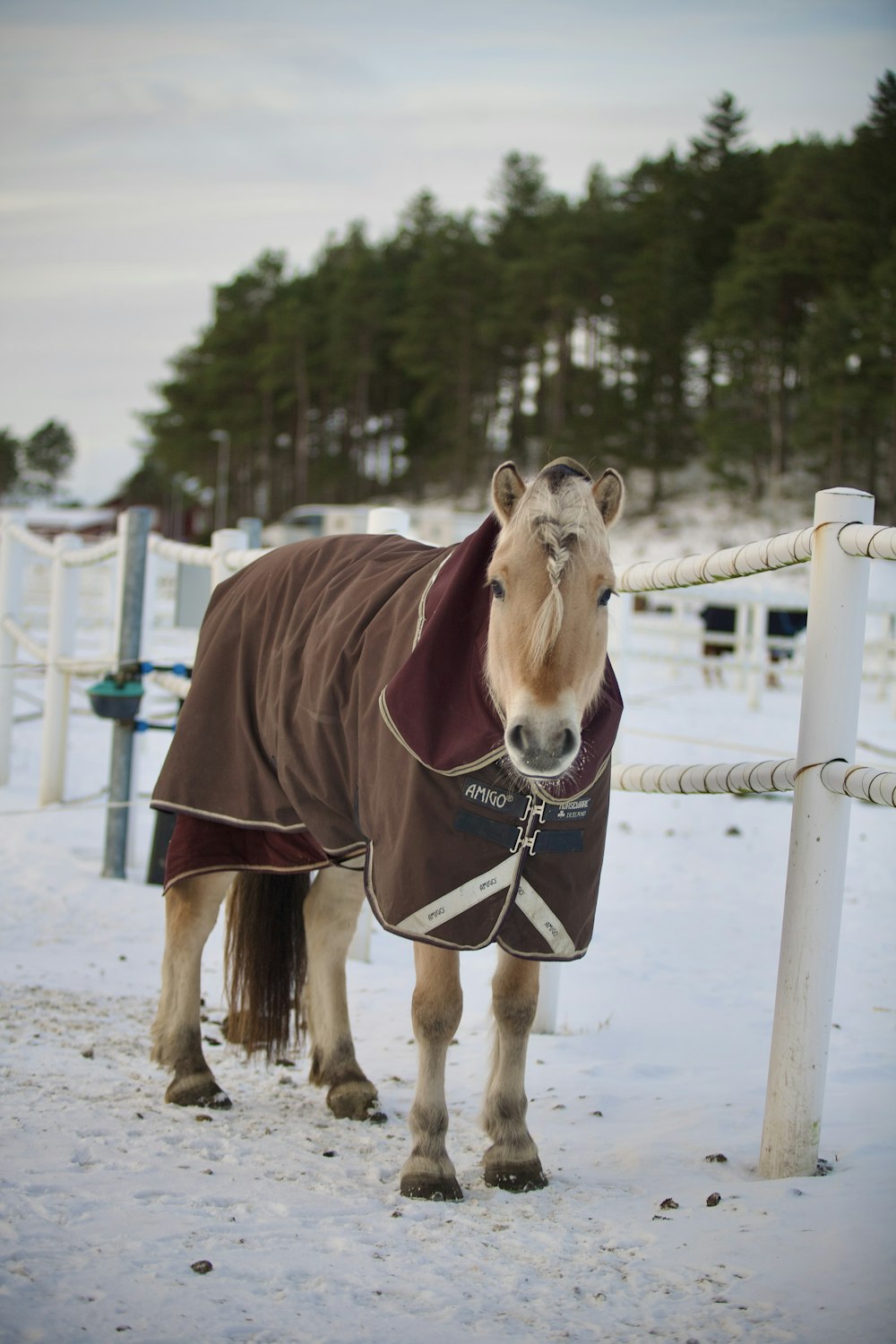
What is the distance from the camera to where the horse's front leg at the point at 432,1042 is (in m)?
2.63

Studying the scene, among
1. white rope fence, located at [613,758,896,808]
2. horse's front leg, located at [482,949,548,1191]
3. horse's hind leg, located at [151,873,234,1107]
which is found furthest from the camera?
horse's hind leg, located at [151,873,234,1107]

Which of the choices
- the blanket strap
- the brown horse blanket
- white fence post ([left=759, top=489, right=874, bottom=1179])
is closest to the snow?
white fence post ([left=759, top=489, right=874, bottom=1179])

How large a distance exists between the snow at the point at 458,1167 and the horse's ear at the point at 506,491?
5.42 feet

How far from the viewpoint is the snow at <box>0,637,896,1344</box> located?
6.53ft

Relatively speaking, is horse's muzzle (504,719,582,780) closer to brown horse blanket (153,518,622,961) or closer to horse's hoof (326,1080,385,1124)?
brown horse blanket (153,518,622,961)

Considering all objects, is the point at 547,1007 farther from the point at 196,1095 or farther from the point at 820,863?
the point at 820,863

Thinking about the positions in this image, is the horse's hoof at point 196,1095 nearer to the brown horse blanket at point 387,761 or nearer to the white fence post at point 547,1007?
the brown horse blanket at point 387,761

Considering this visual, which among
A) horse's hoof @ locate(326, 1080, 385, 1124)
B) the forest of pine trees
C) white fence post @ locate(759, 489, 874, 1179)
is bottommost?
horse's hoof @ locate(326, 1080, 385, 1124)

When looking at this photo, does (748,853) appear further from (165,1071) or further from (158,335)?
(158,335)

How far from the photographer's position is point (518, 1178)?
2.63 metres

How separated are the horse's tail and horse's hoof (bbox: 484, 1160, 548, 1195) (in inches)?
41.6

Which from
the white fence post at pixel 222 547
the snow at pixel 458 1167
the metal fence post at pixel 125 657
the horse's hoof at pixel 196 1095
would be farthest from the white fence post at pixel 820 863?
the metal fence post at pixel 125 657

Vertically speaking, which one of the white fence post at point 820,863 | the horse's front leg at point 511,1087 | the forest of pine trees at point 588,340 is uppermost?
the forest of pine trees at point 588,340

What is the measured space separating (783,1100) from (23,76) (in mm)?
7384
